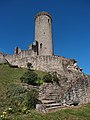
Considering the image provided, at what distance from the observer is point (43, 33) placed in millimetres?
35312

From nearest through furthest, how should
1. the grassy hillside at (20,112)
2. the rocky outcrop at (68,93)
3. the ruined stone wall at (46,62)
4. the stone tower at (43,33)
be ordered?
the grassy hillside at (20,112) < the rocky outcrop at (68,93) < the ruined stone wall at (46,62) < the stone tower at (43,33)

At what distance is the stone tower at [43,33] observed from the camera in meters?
34.7

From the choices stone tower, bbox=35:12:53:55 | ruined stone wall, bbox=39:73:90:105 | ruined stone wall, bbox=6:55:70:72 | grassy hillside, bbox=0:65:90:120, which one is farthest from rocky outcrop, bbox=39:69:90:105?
stone tower, bbox=35:12:53:55

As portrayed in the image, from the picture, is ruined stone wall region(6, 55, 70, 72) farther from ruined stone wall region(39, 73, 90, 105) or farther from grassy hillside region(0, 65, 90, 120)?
ruined stone wall region(39, 73, 90, 105)

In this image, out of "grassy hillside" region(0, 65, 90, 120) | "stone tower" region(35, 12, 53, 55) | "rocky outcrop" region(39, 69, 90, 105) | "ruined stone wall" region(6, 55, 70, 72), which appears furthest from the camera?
"stone tower" region(35, 12, 53, 55)

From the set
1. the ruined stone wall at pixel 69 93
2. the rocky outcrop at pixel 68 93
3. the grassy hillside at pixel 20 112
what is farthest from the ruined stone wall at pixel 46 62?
the ruined stone wall at pixel 69 93

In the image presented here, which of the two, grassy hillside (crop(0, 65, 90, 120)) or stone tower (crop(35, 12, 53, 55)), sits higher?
stone tower (crop(35, 12, 53, 55))

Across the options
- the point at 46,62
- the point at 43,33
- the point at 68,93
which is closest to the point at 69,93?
the point at 68,93

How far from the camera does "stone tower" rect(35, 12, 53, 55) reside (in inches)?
1364

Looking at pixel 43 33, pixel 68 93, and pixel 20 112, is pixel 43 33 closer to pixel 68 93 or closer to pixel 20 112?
pixel 68 93

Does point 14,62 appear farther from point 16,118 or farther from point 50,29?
point 16,118

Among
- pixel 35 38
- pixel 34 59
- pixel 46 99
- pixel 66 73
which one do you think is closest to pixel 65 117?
pixel 46 99

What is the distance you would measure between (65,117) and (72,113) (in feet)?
3.26

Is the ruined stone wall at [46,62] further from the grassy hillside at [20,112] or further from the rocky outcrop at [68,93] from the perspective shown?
the rocky outcrop at [68,93]
